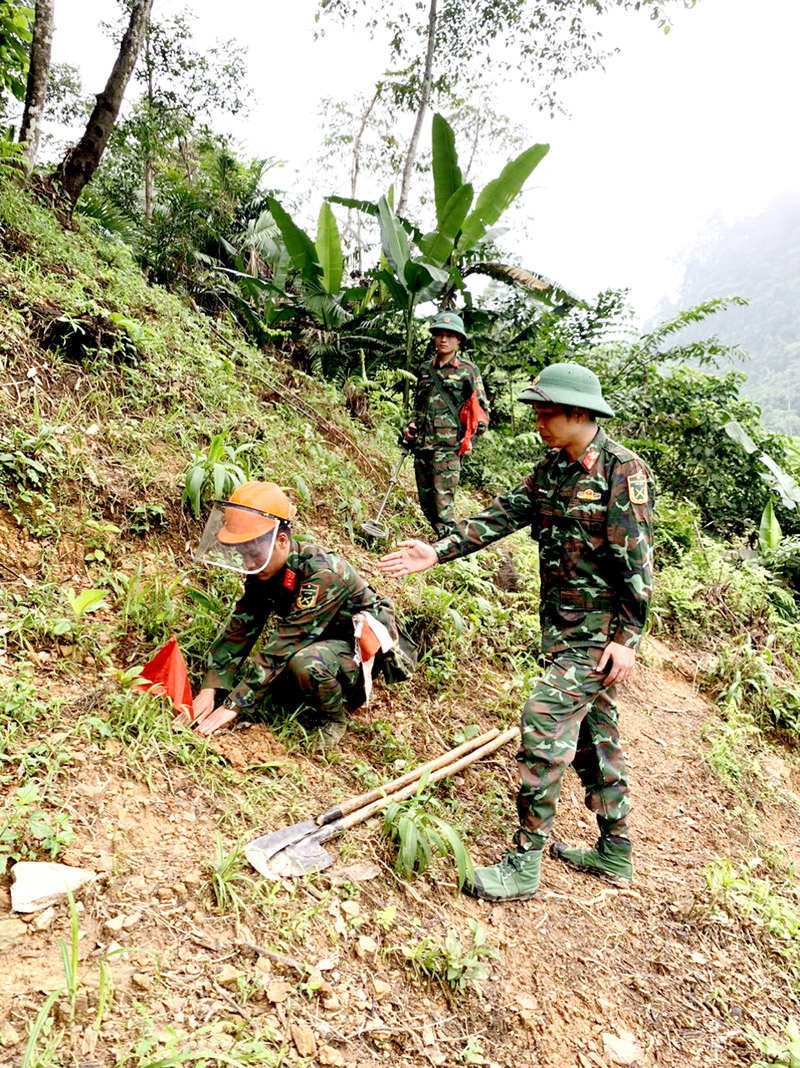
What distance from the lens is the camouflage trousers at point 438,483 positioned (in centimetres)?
552

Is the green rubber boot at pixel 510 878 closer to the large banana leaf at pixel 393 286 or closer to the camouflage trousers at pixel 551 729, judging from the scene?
the camouflage trousers at pixel 551 729

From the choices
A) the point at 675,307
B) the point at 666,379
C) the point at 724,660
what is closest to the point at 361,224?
the point at 666,379

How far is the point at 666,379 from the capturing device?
873cm

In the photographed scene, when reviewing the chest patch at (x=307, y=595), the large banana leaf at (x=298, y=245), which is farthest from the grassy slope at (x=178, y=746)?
the large banana leaf at (x=298, y=245)

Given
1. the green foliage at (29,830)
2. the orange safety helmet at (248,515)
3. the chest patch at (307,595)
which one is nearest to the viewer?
the green foliage at (29,830)

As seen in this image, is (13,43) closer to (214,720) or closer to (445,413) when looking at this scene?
(445,413)

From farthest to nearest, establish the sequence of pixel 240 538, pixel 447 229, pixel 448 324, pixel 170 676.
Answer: pixel 447 229
pixel 448 324
pixel 170 676
pixel 240 538

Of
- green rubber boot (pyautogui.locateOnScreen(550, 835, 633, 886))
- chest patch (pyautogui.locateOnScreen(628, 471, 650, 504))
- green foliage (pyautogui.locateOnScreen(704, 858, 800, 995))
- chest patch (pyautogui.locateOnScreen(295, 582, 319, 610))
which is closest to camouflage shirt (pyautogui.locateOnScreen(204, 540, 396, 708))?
chest patch (pyautogui.locateOnScreen(295, 582, 319, 610))

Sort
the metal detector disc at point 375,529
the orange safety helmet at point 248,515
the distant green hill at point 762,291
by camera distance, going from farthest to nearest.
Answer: the distant green hill at point 762,291 < the metal detector disc at point 375,529 < the orange safety helmet at point 248,515

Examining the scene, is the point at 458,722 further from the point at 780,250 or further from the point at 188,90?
the point at 780,250

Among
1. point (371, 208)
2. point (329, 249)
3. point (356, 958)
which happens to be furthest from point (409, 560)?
point (371, 208)

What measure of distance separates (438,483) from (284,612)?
2.56 m

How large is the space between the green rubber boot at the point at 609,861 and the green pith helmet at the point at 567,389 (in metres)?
1.88

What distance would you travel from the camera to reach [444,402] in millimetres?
5461
